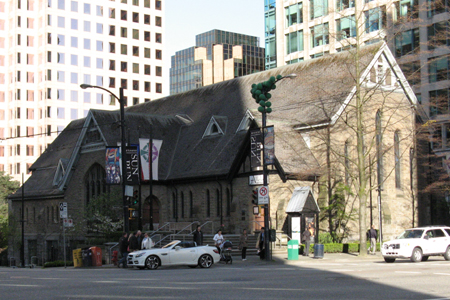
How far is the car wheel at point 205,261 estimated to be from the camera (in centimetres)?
2578

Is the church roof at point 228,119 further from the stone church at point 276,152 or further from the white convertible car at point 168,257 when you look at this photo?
the white convertible car at point 168,257

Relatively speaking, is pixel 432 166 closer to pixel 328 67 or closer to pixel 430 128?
pixel 430 128

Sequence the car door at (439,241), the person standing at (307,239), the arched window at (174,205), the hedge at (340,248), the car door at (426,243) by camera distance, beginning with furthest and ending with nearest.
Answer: the arched window at (174,205)
the hedge at (340,248)
the person standing at (307,239)
the car door at (439,241)
the car door at (426,243)

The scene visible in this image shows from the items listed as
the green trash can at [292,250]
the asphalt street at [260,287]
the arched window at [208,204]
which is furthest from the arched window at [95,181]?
the asphalt street at [260,287]

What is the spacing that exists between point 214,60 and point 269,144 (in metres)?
140

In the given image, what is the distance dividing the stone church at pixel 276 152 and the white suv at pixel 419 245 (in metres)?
6.26

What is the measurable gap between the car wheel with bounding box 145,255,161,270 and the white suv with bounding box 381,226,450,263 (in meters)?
9.46

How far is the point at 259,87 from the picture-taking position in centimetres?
2728

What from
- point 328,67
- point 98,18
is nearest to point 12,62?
point 98,18

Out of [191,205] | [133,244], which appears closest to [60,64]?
[191,205]

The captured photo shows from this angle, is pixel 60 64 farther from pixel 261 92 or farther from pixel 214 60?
pixel 261 92

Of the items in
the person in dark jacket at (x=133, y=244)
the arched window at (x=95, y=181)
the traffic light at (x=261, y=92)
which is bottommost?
the person in dark jacket at (x=133, y=244)

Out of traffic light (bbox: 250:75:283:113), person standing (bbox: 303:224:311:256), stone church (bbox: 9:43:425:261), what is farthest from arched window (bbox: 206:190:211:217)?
traffic light (bbox: 250:75:283:113)

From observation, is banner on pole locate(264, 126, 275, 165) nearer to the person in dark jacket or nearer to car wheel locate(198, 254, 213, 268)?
car wheel locate(198, 254, 213, 268)
